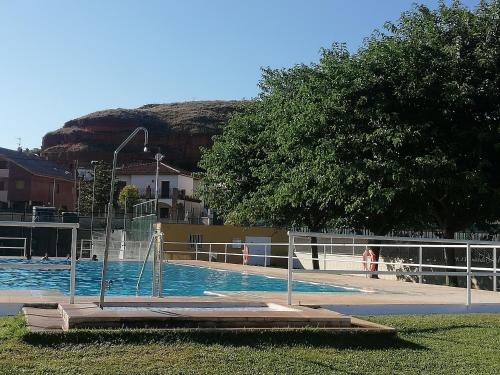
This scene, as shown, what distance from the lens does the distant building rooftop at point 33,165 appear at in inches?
3004

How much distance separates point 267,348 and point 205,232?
109 feet

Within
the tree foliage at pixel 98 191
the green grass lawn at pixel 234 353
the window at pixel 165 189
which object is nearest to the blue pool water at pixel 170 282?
the green grass lawn at pixel 234 353

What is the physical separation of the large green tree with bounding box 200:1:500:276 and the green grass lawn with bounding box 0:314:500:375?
1232 centimetres

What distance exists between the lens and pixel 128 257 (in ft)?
118

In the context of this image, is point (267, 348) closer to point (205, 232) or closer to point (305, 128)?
point (305, 128)

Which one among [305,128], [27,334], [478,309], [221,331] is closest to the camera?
[27,334]

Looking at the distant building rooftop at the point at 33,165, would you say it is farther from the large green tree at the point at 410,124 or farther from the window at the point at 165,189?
the large green tree at the point at 410,124

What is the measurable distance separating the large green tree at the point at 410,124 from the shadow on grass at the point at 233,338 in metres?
12.3

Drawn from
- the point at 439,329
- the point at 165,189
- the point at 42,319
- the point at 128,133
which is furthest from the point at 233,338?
the point at 128,133

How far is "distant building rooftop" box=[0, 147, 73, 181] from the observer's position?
76.3 meters

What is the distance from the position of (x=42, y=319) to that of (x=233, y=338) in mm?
2289

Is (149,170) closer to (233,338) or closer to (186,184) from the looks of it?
(186,184)

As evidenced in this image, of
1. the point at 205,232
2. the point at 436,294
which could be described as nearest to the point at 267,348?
the point at 436,294

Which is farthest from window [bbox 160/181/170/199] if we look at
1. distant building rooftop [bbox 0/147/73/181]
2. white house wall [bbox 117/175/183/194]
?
distant building rooftop [bbox 0/147/73/181]
